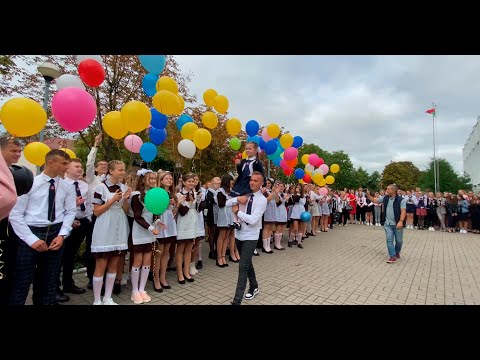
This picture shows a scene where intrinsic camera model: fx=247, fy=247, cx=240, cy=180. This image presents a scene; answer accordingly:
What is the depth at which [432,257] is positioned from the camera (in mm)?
7441

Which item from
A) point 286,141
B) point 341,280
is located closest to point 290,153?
point 286,141

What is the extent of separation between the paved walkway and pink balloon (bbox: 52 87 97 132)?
9.48 feet

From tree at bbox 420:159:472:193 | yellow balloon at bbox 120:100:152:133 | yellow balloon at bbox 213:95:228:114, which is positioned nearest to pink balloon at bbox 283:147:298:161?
yellow balloon at bbox 213:95:228:114

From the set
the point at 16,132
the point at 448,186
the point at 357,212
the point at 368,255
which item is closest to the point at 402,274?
the point at 368,255

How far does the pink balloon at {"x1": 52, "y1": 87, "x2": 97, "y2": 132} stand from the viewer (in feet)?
11.9

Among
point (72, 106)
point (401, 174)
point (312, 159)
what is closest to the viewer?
point (72, 106)

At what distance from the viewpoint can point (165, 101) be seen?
512 centimetres

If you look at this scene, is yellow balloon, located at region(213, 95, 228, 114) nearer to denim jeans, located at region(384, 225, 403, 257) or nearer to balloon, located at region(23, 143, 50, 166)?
balloon, located at region(23, 143, 50, 166)

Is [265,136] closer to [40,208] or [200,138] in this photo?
[200,138]

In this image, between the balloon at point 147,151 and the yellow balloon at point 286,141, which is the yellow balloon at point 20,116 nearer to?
the balloon at point 147,151

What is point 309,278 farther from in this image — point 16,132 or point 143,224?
point 16,132

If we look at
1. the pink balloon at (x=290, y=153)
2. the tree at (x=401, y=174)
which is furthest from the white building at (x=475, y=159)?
the pink balloon at (x=290, y=153)

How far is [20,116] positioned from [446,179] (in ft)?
149
